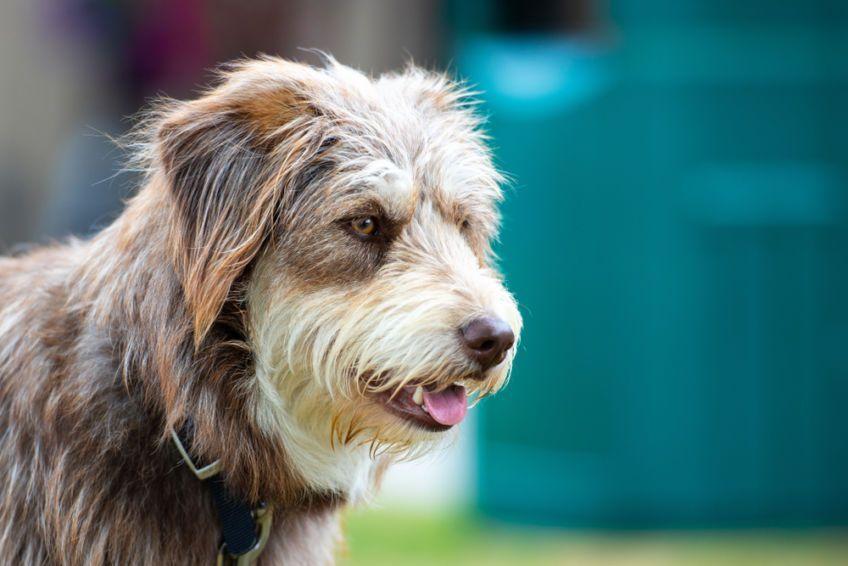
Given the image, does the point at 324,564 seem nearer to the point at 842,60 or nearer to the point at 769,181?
the point at 769,181

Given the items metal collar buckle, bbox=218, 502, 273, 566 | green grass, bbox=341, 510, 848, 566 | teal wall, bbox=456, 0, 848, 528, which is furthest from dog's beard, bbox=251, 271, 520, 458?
teal wall, bbox=456, 0, 848, 528

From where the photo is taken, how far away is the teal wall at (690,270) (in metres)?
6.77

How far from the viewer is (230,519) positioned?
3.28 m

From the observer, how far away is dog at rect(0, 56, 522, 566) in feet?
10.5

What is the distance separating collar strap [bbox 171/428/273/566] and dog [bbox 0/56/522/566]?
0.02 metres

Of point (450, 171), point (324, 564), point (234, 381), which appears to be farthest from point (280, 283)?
point (324, 564)

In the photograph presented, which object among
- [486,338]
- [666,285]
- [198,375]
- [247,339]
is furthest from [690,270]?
[198,375]

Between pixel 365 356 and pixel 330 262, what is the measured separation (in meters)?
0.28

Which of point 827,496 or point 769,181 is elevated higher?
point 769,181

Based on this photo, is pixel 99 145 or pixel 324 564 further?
pixel 99 145

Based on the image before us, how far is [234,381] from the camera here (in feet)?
10.7

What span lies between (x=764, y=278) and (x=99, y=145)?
13.1 ft

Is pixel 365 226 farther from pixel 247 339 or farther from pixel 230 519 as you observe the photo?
pixel 230 519

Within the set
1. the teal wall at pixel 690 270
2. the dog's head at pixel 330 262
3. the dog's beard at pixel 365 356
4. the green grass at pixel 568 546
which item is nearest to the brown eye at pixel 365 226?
the dog's head at pixel 330 262
